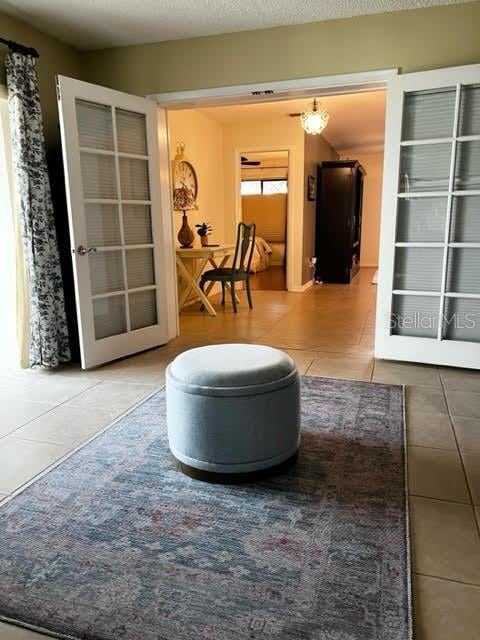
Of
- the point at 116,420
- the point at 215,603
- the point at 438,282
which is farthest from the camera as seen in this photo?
→ the point at 438,282

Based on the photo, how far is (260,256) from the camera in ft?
31.7

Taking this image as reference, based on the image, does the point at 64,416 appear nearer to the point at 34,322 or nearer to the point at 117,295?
the point at 34,322

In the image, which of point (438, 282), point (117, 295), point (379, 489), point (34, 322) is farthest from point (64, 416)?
point (438, 282)

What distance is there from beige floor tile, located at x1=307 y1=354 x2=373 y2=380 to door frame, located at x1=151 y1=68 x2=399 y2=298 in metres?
1.97

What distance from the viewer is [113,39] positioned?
360 cm

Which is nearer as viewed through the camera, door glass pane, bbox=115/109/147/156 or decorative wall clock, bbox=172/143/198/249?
door glass pane, bbox=115/109/147/156

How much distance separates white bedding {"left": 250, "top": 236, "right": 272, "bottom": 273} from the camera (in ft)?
30.6

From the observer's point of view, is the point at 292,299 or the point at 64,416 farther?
the point at 292,299

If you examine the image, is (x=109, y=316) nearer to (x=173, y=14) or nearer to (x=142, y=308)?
(x=142, y=308)

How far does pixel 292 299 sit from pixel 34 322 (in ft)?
12.2

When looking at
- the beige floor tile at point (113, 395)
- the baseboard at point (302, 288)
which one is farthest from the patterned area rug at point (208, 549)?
the baseboard at point (302, 288)

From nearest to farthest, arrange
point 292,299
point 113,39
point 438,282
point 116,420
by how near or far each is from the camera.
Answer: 1. point 116,420
2. point 438,282
3. point 113,39
4. point 292,299

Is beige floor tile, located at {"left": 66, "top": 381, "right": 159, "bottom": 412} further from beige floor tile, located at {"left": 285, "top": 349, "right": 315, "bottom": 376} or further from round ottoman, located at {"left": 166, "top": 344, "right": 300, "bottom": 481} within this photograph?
beige floor tile, located at {"left": 285, "top": 349, "right": 315, "bottom": 376}

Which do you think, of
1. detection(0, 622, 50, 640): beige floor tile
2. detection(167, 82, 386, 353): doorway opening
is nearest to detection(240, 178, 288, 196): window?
detection(167, 82, 386, 353): doorway opening
